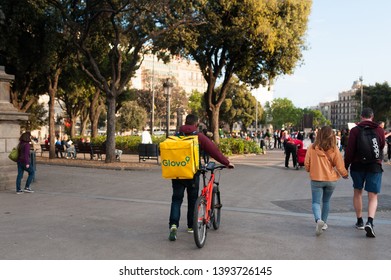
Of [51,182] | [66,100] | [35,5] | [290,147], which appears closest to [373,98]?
[66,100]

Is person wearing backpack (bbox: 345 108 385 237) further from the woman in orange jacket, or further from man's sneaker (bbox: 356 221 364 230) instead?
man's sneaker (bbox: 356 221 364 230)

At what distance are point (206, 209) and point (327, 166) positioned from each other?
1.93 m

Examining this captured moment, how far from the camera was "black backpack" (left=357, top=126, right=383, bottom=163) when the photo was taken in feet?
20.5

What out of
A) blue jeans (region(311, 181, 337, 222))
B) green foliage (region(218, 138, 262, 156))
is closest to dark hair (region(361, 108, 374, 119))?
blue jeans (region(311, 181, 337, 222))

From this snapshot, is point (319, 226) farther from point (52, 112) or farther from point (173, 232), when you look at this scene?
point (52, 112)

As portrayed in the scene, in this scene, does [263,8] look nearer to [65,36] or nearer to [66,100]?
[65,36]

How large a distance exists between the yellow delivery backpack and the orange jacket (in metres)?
1.89

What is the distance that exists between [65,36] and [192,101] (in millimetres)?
73438

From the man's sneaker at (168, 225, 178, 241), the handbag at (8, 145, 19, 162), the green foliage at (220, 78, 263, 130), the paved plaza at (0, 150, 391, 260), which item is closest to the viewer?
the paved plaza at (0, 150, 391, 260)

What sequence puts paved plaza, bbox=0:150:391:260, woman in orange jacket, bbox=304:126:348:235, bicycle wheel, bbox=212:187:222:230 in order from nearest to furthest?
paved plaza, bbox=0:150:391:260 < bicycle wheel, bbox=212:187:222:230 < woman in orange jacket, bbox=304:126:348:235

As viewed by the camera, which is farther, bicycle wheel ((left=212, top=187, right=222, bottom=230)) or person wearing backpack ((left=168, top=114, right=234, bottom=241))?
bicycle wheel ((left=212, top=187, right=222, bottom=230))

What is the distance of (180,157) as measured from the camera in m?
5.48

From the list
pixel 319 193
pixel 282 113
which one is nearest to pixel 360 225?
pixel 319 193

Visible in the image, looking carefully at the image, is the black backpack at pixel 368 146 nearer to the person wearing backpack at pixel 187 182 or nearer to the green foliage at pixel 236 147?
the person wearing backpack at pixel 187 182
